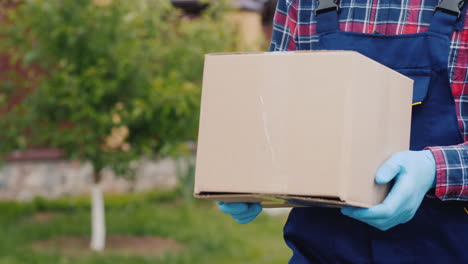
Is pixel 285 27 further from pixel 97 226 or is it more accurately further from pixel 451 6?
pixel 97 226

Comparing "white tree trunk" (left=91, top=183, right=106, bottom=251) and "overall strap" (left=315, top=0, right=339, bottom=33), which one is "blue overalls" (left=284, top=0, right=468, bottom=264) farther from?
"white tree trunk" (left=91, top=183, right=106, bottom=251)

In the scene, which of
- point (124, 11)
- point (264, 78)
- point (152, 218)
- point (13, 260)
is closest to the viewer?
point (264, 78)

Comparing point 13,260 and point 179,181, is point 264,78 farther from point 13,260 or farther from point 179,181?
point 179,181

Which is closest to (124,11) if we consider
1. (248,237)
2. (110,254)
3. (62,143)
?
(62,143)

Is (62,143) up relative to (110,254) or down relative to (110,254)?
up

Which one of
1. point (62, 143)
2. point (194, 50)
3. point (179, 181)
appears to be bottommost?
point (179, 181)

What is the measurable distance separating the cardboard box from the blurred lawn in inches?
131

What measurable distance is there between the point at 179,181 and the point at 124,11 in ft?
10.0

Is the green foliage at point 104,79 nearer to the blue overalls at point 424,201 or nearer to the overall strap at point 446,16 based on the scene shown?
the blue overalls at point 424,201

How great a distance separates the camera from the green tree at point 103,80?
4.78 m

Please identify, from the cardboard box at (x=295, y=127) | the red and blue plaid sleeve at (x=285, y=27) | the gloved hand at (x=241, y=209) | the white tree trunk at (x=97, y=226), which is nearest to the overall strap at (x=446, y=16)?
the cardboard box at (x=295, y=127)

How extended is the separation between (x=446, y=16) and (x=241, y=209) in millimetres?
673

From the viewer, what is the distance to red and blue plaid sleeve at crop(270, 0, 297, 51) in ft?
5.95

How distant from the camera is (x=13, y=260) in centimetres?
449
